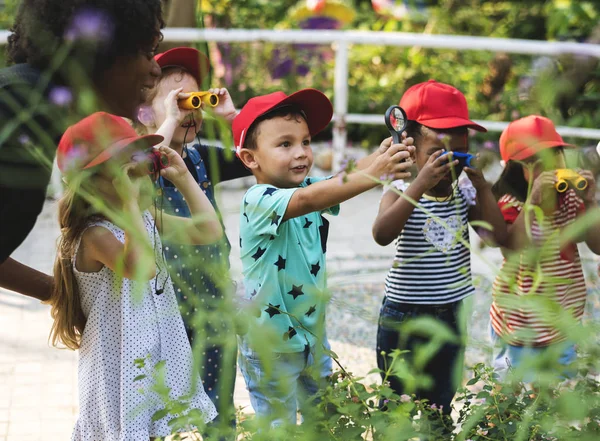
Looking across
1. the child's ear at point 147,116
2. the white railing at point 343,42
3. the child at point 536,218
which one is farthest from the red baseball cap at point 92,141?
the white railing at point 343,42

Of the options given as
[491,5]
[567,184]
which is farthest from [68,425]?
[491,5]

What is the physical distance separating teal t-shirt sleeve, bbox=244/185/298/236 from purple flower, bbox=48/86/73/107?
0.66 m

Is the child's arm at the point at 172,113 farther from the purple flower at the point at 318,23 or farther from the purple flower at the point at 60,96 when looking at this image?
the purple flower at the point at 318,23

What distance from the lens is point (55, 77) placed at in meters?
1.76

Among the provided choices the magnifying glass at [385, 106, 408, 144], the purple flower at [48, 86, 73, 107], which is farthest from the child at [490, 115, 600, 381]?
the purple flower at [48, 86, 73, 107]

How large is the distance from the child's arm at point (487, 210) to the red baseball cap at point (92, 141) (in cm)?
→ 119

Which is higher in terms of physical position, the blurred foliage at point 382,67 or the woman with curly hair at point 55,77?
the blurred foliage at point 382,67

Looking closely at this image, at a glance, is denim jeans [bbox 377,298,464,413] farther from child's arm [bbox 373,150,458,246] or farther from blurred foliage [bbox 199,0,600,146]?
blurred foliage [bbox 199,0,600,146]

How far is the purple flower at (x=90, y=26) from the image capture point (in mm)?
1647

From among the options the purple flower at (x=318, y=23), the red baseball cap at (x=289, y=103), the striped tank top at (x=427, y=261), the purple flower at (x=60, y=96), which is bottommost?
the striped tank top at (x=427, y=261)

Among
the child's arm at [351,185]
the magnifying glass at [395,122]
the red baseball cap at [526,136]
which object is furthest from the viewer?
the red baseball cap at [526,136]

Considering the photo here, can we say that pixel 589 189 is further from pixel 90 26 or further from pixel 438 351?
pixel 90 26

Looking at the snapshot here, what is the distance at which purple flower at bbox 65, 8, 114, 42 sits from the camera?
1.65m

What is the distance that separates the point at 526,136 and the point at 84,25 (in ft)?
5.23
